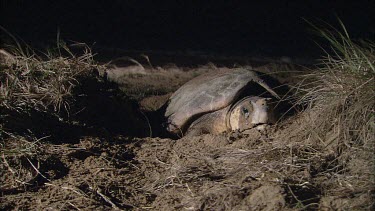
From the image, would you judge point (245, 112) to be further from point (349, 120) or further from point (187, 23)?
point (187, 23)

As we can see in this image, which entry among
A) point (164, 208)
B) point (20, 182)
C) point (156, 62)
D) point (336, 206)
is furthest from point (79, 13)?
point (336, 206)

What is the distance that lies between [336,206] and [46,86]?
2.21 metres

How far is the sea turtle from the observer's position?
4126 millimetres

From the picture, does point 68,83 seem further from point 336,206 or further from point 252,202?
point 336,206

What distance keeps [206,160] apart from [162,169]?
274 mm

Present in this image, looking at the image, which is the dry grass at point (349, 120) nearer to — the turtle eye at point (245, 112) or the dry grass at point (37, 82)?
the turtle eye at point (245, 112)

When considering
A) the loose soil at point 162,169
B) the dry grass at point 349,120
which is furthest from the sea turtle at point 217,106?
the dry grass at point 349,120

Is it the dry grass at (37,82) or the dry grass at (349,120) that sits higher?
the dry grass at (349,120)

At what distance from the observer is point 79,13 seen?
7.12 meters

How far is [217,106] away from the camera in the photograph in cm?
422

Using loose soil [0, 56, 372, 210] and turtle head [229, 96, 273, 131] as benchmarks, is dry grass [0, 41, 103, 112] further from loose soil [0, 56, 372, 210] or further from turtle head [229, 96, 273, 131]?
turtle head [229, 96, 273, 131]

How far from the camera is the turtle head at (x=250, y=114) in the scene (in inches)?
151

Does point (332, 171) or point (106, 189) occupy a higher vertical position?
point (332, 171)

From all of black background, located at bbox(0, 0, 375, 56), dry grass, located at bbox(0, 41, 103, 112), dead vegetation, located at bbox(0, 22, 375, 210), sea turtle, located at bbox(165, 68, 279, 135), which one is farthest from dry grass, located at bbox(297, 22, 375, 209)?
black background, located at bbox(0, 0, 375, 56)
